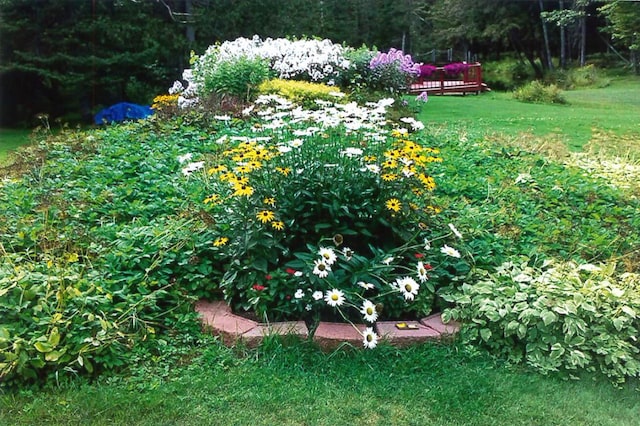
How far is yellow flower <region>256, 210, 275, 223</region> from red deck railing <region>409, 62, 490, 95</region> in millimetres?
14257

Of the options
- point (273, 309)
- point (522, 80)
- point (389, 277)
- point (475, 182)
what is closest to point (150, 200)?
point (273, 309)

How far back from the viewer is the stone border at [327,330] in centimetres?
237

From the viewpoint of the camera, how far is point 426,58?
23.4m

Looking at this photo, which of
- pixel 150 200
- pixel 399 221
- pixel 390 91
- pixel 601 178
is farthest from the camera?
pixel 390 91

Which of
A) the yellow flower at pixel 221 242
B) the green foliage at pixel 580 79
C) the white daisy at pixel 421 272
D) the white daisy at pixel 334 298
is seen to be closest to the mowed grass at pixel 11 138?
the yellow flower at pixel 221 242

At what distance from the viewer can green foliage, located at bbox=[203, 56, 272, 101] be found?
7051 mm

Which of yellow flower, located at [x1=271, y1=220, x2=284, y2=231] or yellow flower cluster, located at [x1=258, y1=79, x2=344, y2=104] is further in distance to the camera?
yellow flower cluster, located at [x1=258, y1=79, x2=344, y2=104]

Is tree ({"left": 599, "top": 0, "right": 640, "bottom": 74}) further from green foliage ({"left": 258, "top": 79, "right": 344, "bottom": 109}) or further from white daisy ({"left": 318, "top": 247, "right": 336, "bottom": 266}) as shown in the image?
white daisy ({"left": 318, "top": 247, "right": 336, "bottom": 266})

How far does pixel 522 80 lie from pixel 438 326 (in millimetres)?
19852

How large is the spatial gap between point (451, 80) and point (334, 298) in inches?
634

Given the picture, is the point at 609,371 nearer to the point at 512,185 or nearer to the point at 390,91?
the point at 512,185

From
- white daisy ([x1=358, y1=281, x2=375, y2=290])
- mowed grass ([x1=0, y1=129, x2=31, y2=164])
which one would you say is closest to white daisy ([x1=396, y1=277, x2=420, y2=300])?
white daisy ([x1=358, y1=281, x2=375, y2=290])

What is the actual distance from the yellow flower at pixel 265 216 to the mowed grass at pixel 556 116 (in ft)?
16.6

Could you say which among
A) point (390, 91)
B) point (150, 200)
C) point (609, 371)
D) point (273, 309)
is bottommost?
point (609, 371)
